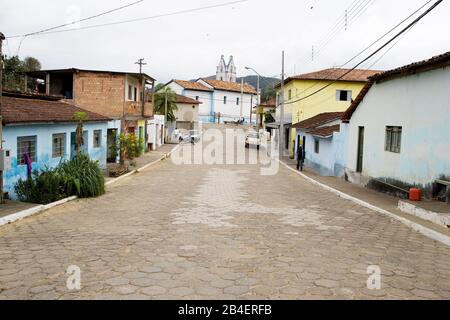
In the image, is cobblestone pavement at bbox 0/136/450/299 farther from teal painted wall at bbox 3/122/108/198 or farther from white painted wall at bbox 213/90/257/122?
white painted wall at bbox 213/90/257/122

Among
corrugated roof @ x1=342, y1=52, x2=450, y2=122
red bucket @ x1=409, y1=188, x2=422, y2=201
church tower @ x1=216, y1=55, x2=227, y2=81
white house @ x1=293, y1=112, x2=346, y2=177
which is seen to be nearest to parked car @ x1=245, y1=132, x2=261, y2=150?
white house @ x1=293, y1=112, x2=346, y2=177

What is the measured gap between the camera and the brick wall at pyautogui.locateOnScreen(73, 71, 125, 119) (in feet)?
93.6

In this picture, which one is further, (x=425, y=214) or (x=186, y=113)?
(x=186, y=113)

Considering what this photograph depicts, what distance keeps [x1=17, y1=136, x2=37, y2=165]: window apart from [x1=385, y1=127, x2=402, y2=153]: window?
11.8 meters

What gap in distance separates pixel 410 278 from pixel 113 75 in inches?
1011

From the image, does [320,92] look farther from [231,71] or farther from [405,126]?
[231,71]

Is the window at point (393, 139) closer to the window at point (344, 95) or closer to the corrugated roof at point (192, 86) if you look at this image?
the window at point (344, 95)

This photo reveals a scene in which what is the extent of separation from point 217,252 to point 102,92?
23.6 m

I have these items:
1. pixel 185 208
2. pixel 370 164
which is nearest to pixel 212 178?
pixel 370 164

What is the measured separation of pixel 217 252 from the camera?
22.8 feet

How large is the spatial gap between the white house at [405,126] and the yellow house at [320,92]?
19.6 m

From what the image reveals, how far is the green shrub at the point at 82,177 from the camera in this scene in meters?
13.3

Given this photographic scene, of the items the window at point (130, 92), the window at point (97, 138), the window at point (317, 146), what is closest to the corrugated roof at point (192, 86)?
the window at point (130, 92)

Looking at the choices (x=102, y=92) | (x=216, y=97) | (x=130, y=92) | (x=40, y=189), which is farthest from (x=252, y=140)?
(x=216, y=97)
